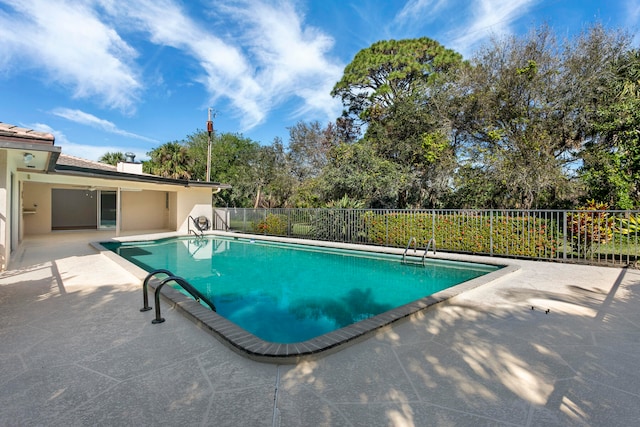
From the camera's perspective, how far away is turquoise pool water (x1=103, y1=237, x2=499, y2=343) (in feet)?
18.7

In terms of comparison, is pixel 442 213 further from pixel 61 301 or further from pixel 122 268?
pixel 61 301

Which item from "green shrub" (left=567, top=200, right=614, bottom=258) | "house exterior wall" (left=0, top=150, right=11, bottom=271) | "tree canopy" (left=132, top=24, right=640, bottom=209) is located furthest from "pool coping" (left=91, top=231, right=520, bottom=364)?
"tree canopy" (left=132, top=24, right=640, bottom=209)

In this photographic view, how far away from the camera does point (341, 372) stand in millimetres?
2930

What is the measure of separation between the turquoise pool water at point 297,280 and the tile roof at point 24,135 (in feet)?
13.8

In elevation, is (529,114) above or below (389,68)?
below

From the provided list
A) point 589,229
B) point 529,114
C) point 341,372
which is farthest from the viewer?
point 529,114

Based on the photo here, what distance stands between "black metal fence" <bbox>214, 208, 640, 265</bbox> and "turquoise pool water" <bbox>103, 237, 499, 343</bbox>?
1.66m

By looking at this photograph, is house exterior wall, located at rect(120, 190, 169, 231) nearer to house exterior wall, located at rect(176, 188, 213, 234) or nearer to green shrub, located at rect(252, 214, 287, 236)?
house exterior wall, located at rect(176, 188, 213, 234)

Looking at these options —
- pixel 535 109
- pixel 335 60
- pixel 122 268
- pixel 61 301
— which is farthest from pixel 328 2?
pixel 61 301

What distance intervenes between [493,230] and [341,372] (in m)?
9.65

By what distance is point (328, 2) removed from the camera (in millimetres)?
16359

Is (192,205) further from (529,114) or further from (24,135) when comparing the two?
(529,114)

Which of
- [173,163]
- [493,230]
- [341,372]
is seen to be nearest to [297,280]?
[341,372]

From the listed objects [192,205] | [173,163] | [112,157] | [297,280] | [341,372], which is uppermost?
[112,157]
